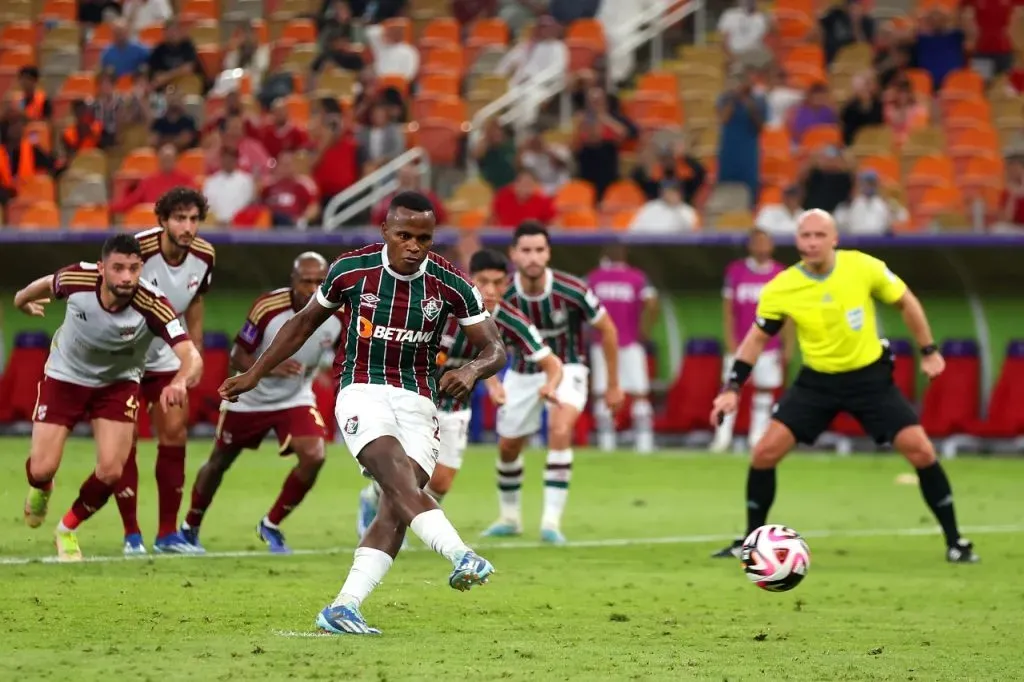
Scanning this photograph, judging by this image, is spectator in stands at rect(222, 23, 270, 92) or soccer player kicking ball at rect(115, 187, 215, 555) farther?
spectator in stands at rect(222, 23, 270, 92)

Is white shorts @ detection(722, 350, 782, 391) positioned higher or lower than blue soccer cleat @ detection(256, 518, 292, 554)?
higher

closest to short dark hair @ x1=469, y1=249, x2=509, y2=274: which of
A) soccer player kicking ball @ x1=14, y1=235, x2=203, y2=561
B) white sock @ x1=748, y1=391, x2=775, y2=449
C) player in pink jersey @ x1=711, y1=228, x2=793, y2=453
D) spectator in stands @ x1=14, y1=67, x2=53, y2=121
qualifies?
soccer player kicking ball @ x1=14, y1=235, x2=203, y2=561

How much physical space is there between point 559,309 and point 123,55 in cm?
1502

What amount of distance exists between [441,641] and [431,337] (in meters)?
1.39

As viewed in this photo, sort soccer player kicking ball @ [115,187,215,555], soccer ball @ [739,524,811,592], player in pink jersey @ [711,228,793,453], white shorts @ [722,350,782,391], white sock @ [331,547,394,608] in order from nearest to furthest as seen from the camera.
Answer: white sock @ [331,547,394,608]
soccer ball @ [739,524,811,592]
soccer player kicking ball @ [115,187,215,555]
player in pink jersey @ [711,228,793,453]
white shorts @ [722,350,782,391]

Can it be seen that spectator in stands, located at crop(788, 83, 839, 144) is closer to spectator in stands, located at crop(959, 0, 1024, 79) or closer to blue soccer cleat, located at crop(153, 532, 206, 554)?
spectator in stands, located at crop(959, 0, 1024, 79)

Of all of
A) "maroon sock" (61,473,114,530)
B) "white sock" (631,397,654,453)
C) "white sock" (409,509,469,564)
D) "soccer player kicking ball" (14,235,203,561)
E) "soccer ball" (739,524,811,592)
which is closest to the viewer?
"white sock" (409,509,469,564)

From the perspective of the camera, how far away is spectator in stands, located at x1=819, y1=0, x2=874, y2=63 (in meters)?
24.9

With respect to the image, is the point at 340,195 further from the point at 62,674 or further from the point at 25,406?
the point at 62,674

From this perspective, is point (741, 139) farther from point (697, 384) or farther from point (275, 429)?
point (275, 429)

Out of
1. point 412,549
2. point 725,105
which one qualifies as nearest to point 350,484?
point 412,549

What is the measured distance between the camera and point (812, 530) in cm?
1431

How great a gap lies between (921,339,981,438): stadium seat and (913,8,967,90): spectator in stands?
453cm

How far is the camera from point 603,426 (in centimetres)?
2222
